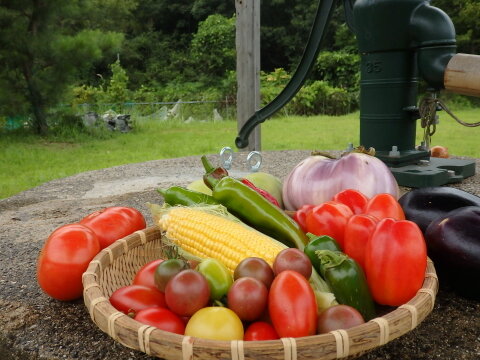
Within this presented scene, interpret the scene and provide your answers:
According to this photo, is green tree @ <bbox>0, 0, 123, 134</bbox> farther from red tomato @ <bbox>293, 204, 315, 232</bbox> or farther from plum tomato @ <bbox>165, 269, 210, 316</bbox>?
plum tomato @ <bbox>165, 269, 210, 316</bbox>

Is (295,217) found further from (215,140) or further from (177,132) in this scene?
(177,132)

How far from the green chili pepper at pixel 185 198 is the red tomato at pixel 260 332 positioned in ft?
1.88

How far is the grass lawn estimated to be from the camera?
631 cm

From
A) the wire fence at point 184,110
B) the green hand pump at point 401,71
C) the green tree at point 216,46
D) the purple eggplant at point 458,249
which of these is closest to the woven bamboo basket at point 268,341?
the purple eggplant at point 458,249

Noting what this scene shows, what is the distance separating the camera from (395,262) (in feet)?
3.56

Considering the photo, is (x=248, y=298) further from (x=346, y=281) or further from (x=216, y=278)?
(x=346, y=281)

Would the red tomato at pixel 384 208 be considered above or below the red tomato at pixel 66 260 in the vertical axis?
above

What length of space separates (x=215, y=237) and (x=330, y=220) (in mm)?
298

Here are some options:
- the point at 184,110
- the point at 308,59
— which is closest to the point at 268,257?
the point at 308,59

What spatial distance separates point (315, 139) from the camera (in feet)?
26.8

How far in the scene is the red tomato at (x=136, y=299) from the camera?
1.08 m

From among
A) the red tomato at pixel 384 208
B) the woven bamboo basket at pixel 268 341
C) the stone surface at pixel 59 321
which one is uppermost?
the red tomato at pixel 384 208

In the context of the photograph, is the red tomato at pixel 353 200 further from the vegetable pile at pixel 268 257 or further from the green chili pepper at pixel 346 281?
the green chili pepper at pixel 346 281

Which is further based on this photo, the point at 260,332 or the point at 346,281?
the point at 346,281
